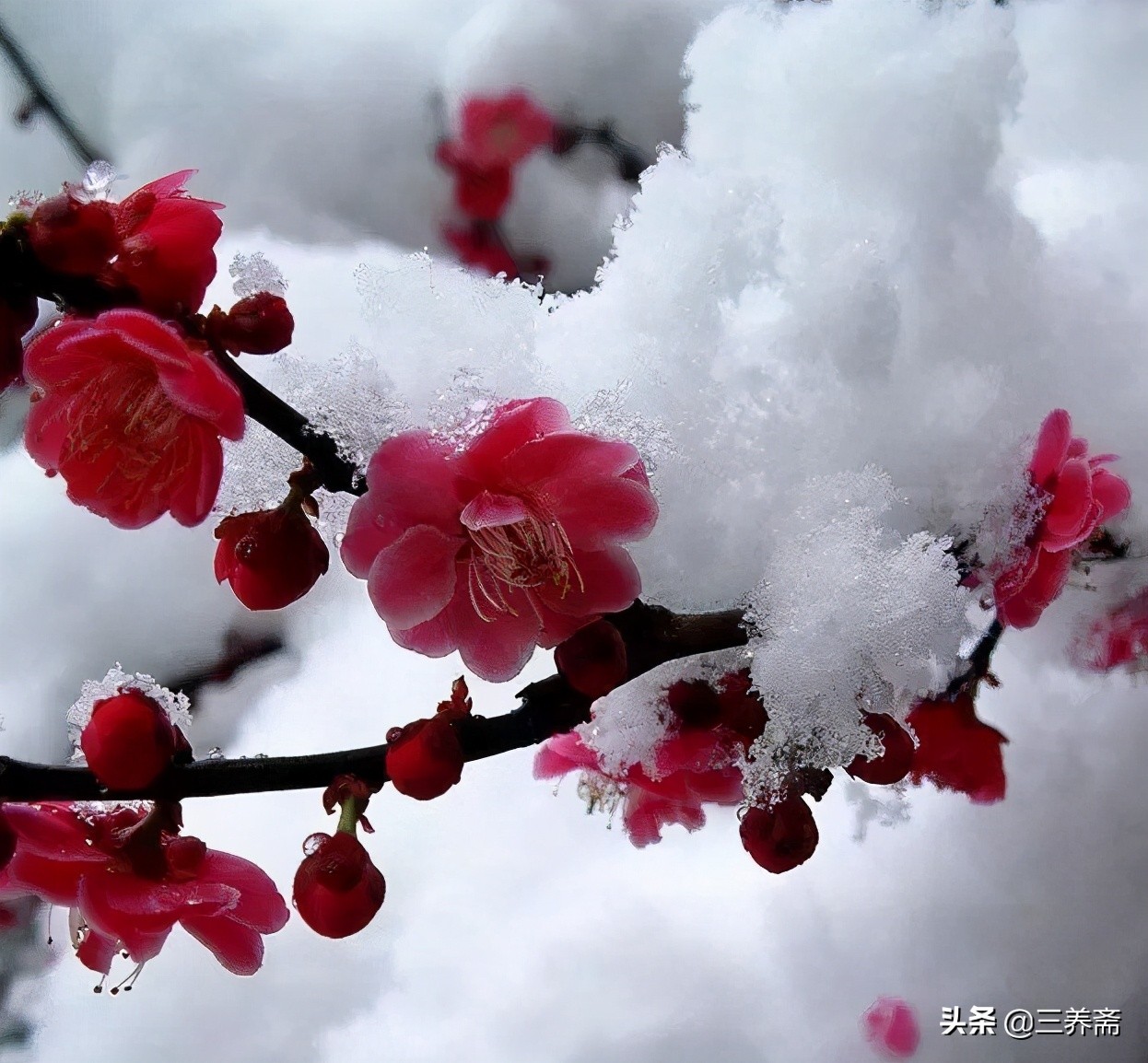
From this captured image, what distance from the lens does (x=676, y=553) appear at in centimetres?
31

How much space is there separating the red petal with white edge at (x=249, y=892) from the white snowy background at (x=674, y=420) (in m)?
0.12

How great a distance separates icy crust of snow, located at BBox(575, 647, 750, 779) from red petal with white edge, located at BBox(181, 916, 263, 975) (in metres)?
0.13

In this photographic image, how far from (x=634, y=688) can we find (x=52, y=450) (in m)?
0.20

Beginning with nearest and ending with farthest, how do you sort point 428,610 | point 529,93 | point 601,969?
point 428,610 → point 601,969 → point 529,93

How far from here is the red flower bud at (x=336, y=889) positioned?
0.93 feet

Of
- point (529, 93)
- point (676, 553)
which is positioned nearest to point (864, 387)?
point (676, 553)

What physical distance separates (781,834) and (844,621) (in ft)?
0.25

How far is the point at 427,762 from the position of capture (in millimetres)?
275

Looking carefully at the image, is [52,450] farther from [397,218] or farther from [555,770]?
[397,218]

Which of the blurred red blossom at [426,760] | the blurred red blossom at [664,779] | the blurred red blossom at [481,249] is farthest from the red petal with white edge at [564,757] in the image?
the blurred red blossom at [481,249]

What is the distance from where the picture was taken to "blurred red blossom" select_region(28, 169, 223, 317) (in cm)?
23

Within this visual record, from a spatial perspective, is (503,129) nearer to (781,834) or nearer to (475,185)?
(475,185)

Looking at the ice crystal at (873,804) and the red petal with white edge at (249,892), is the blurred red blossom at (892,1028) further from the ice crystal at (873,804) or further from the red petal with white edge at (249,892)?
the red petal with white edge at (249,892)

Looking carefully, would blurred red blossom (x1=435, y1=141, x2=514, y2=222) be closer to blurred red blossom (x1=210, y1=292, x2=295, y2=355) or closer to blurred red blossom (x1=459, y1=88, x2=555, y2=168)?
blurred red blossom (x1=459, y1=88, x2=555, y2=168)
